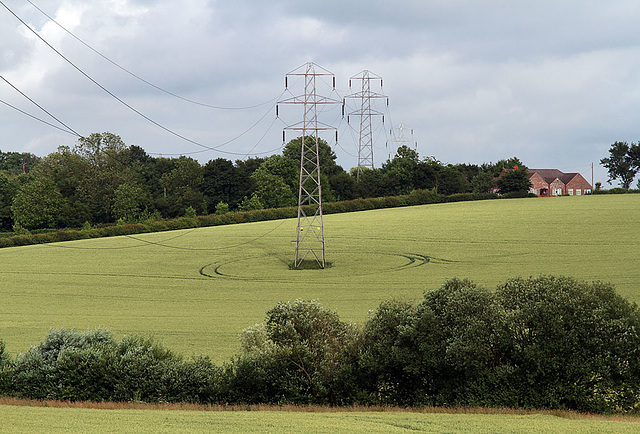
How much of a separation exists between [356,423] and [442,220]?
220 ft

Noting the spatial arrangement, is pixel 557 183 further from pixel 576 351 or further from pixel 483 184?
pixel 576 351

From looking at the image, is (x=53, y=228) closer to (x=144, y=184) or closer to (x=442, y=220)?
(x=144, y=184)

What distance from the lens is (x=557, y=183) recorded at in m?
176

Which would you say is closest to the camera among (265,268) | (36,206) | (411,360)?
(411,360)

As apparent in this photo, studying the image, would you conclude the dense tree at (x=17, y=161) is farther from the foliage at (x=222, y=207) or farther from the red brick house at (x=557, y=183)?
the red brick house at (x=557, y=183)

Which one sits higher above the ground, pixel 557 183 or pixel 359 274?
pixel 557 183

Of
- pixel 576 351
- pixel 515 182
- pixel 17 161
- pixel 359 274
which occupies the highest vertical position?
pixel 17 161

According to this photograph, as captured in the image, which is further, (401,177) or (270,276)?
A: (401,177)

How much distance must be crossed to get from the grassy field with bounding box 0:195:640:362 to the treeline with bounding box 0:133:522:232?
30367mm

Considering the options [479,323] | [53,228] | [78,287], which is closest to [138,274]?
[78,287]

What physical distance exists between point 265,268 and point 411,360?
37.5 meters

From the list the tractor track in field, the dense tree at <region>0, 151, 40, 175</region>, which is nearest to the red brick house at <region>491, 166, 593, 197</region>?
the tractor track in field

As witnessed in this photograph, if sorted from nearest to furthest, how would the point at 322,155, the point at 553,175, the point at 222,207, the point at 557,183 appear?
the point at 222,207
the point at 322,155
the point at 557,183
the point at 553,175

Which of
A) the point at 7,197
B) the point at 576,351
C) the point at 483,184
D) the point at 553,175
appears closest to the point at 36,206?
the point at 7,197
